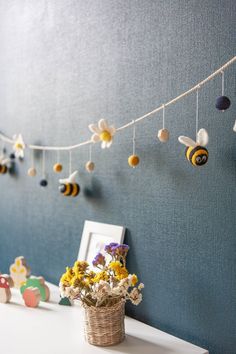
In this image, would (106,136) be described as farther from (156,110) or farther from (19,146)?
(19,146)

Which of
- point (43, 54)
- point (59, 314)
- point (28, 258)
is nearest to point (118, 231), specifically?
point (59, 314)

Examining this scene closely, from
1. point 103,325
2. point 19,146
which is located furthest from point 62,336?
point 19,146

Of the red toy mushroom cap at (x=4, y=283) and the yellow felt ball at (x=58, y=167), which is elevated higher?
the yellow felt ball at (x=58, y=167)

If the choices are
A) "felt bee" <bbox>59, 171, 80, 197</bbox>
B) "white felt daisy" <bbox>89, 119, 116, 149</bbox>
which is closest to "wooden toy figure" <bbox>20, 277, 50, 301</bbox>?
"felt bee" <bbox>59, 171, 80, 197</bbox>

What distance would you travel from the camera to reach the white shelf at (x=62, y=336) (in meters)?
1.18

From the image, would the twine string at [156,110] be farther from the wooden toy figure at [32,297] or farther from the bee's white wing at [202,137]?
the wooden toy figure at [32,297]

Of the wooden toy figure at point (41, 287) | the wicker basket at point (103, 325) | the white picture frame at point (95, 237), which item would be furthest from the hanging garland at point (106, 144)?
the wicker basket at point (103, 325)

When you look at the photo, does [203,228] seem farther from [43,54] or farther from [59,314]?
[43,54]

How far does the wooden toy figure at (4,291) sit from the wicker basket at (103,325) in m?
0.51

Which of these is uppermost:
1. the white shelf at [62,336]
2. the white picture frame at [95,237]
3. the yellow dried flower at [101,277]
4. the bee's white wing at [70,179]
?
the bee's white wing at [70,179]

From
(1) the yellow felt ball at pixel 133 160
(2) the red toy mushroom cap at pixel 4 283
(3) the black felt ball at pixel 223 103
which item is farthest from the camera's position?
(2) the red toy mushroom cap at pixel 4 283

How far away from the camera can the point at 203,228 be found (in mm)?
1212

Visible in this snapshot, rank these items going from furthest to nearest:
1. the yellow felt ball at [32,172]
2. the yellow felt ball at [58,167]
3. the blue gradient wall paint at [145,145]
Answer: the yellow felt ball at [32,172], the yellow felt ball at [58,167], the blue gradient wall paint at [145,145]

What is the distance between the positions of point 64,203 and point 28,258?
0.41 metres
